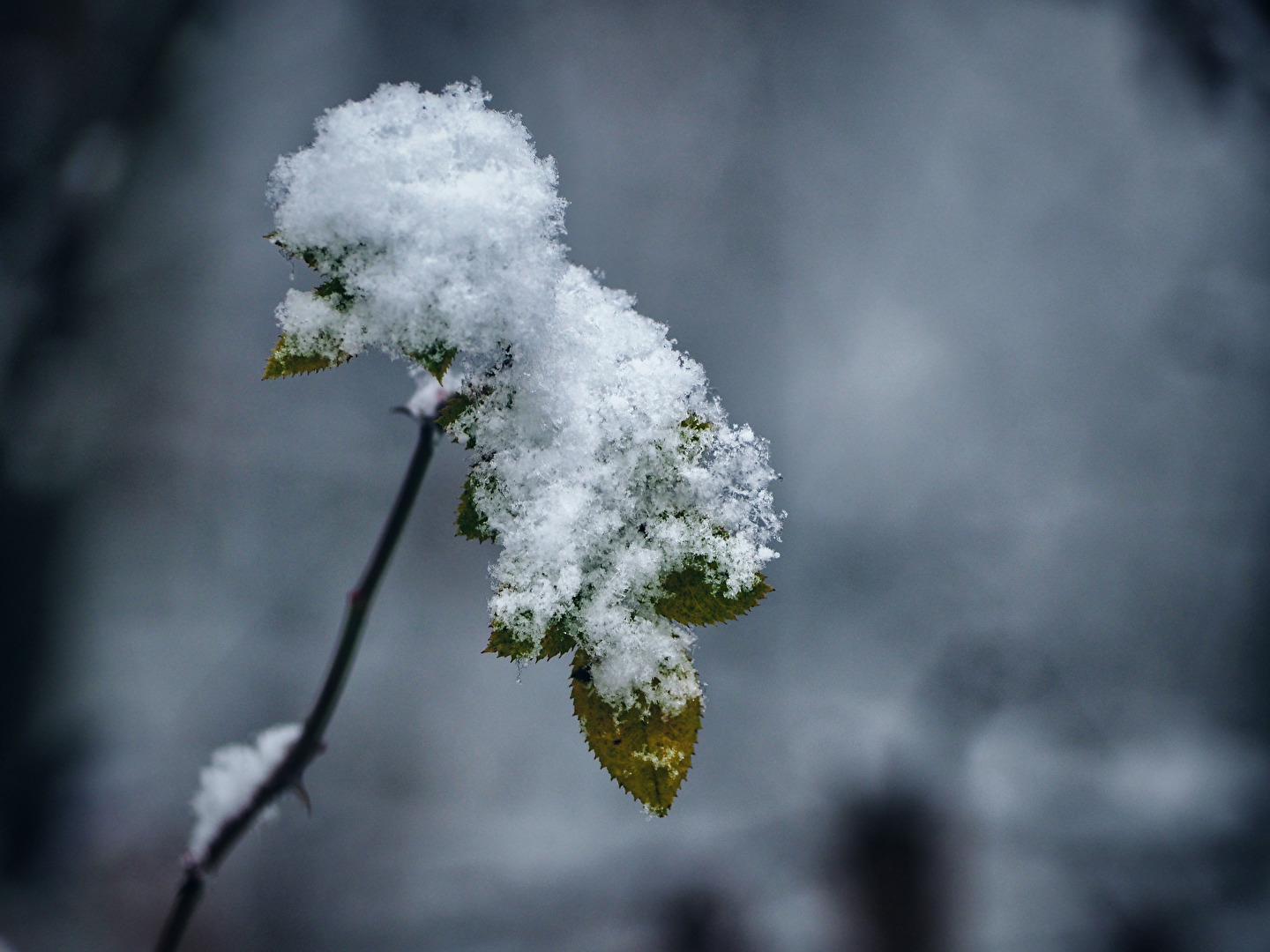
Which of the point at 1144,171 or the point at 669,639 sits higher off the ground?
the point at 1144,171

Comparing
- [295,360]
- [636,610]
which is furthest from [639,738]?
[295,360]

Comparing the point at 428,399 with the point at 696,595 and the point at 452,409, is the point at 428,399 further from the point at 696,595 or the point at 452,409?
the point at 696,595

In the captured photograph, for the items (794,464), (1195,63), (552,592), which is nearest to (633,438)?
(552,592)

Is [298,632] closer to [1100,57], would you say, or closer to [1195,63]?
[1100,57]

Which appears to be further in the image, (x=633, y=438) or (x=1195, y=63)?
(x=1195, y=63)

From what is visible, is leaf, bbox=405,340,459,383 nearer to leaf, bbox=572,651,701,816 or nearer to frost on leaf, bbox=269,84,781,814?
frost on leaf, bbox=269,84,781,814

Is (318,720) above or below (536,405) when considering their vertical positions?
below

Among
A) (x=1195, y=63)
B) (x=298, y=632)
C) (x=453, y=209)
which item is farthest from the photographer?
(x=1195, y=63)
